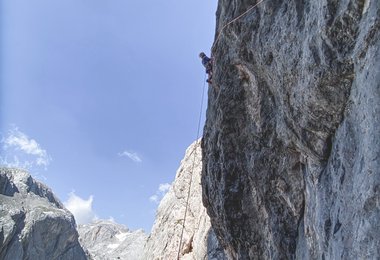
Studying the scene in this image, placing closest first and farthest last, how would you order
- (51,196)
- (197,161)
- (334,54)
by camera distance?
(334,54) < (197,161) < (51,196)

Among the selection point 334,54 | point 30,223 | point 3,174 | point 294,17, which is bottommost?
point 334,54

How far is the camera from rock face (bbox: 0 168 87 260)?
10075cm

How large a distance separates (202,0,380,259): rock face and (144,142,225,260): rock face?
10.5 meters

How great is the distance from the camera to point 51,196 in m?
172

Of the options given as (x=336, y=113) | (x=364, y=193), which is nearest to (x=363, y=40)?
(x=336, y=113)

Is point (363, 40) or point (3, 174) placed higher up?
point (3, 174)

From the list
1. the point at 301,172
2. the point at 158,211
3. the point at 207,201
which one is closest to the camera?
the point at 301,172

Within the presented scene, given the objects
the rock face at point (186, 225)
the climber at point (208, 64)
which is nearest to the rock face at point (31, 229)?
the rock face at point (186, 225)

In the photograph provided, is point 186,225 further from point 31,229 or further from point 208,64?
point 31,229

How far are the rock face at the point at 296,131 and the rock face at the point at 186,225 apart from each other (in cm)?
1052

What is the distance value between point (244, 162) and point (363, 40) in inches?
321

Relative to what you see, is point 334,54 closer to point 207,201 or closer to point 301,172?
point 301,172

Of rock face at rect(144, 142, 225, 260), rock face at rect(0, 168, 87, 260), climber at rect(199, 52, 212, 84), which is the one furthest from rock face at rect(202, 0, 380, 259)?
rock face at rect(0, 168, 87, 260)

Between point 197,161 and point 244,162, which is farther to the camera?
point 197,161
